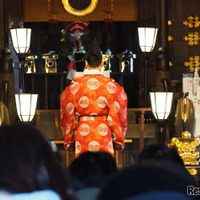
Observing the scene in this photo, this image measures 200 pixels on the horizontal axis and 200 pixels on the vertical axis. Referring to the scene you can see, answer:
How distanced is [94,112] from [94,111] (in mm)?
13

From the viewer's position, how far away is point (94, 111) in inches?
318

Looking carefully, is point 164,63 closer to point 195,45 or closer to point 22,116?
point 195,45

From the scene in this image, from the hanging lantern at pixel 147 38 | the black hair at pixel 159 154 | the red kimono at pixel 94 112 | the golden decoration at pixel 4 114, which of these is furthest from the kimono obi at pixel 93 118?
the black hair at pixel 159 154

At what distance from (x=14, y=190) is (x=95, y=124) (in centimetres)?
603

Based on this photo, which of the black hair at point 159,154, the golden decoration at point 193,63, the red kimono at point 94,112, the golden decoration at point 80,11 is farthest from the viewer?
the golden decoration at point 80,11

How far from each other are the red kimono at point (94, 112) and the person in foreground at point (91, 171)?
472 centimetres

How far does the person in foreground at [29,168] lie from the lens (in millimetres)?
2113

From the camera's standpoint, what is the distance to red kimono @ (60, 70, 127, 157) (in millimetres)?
8047

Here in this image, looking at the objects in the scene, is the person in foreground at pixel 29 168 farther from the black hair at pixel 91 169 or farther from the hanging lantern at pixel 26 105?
the hanging lantern at pixel 26 105

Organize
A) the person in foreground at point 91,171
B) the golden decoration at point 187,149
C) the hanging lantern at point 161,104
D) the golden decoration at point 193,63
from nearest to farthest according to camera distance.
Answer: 1. the person in foreground at point 91,171
2. the golden decoration at point 187,149
3. the hanging lantern at point 161,104
4. the golden decoration at point 193,63

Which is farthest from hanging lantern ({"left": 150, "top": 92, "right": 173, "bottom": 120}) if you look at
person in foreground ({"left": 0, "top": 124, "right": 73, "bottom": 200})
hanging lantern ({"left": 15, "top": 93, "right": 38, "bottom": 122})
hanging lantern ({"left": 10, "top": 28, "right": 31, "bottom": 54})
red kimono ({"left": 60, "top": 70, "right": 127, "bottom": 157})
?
person in foreground ({"left": 0, "top": 124, "right": 73, "bottom": 200})

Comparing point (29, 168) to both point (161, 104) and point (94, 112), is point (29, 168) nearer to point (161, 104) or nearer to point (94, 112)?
point (94, 112)

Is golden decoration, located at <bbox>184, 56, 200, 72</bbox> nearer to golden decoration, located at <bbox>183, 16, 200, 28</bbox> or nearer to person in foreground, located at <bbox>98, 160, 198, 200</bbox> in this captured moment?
golden decoration, located at <bbox>183, 16, 200, 28</bbox>

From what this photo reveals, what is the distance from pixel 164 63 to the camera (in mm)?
11453
